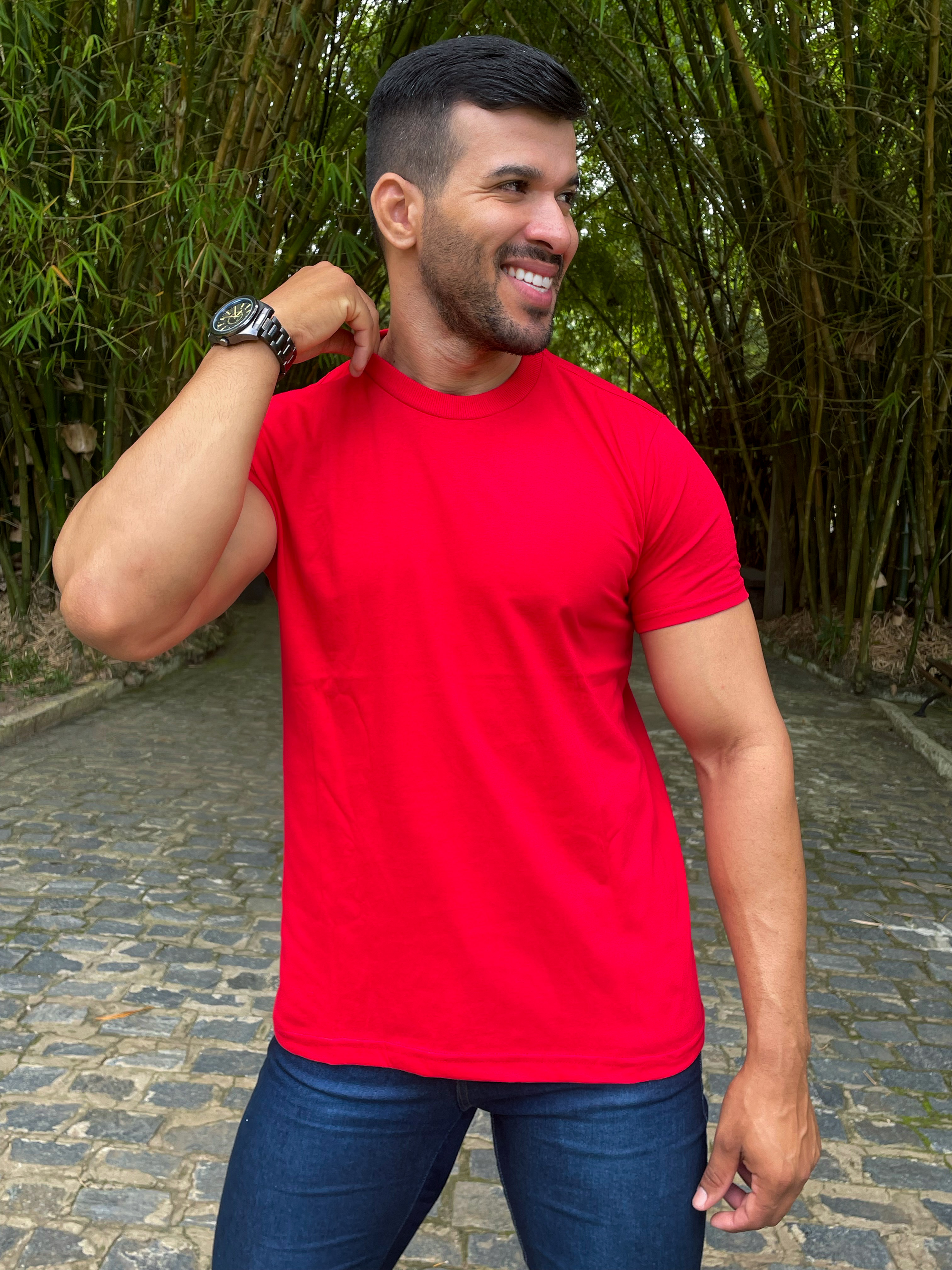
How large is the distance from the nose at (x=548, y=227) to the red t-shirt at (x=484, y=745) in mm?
155

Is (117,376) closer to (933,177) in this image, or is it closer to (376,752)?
(933,177)

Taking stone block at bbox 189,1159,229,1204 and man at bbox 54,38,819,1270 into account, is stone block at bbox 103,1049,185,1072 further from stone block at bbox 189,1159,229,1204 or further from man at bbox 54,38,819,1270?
man at bbox 54,38,819,1270

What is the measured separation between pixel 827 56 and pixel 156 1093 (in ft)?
20.4

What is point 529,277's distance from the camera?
1277 millimetres

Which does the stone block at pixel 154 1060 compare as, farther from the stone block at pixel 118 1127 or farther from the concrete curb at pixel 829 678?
the concrete curb at pixel 829 678

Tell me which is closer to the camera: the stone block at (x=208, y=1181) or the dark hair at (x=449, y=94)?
the dark hair at (x=449, y=94)

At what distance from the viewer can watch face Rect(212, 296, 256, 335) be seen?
127cm

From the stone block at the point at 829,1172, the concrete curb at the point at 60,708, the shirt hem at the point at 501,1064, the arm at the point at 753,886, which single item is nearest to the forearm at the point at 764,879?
the arm at the point at 753,886

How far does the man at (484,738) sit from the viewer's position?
121cm

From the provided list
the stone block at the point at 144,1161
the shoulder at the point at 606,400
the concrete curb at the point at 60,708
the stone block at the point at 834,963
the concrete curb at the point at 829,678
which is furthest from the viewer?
the concrete curb at the point at 829,678

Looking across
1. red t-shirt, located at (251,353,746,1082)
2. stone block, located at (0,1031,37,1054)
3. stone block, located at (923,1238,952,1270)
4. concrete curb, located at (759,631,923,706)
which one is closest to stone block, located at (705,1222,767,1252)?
stone block, located at (923,1238,952,1270)

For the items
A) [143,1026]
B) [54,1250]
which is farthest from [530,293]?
[143,1026]

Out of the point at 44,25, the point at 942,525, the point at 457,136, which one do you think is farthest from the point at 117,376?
the point at 457,136

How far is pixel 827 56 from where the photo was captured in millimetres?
6898
